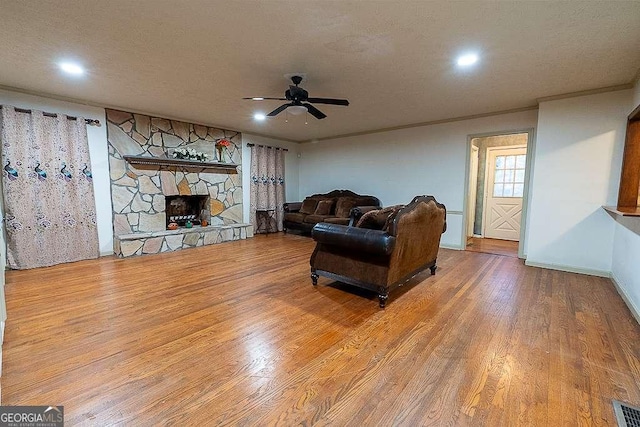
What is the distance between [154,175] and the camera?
5398 mm

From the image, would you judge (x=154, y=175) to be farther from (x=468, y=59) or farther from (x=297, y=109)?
(x=468, y=59)

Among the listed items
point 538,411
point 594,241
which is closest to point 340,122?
point 594,241

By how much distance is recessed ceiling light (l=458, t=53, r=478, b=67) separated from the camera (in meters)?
2.82

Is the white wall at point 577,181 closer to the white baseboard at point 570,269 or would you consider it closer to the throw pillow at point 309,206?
the white baseboard at point 570,269

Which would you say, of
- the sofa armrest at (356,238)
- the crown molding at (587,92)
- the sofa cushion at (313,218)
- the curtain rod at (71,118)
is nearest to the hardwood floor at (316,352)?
the sofa armrest at (356,238)

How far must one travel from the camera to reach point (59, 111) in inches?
168

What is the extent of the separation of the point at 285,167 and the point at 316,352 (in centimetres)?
635

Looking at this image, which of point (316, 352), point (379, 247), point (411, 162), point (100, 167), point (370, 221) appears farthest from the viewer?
point (411, 162)

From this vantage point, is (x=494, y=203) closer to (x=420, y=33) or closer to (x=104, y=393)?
(x=420, y=33)

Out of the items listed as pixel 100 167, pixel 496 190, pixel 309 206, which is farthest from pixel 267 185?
pixel 496 190

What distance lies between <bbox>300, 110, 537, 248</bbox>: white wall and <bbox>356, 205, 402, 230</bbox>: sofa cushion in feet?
10.2

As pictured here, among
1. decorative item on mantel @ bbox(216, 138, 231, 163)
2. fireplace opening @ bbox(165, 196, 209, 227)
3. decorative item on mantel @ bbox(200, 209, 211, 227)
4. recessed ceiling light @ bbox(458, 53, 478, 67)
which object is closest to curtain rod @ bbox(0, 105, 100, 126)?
fireplace opening @ bbox(165, 196, 209, 227)

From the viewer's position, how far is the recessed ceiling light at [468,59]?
9.27 ft

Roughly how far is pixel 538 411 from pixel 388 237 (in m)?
1.53
